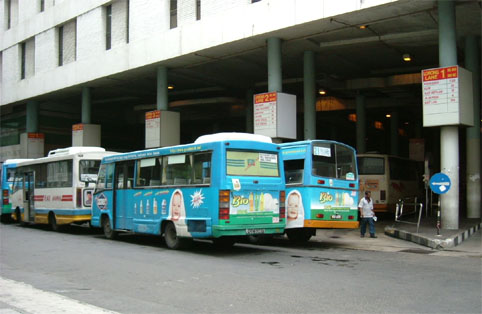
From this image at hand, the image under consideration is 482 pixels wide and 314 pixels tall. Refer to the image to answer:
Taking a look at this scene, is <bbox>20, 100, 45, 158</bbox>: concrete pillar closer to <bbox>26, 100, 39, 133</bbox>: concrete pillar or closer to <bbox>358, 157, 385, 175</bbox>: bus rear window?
<bbox>26, 100, 39, 133</bbox>: concrete pillar

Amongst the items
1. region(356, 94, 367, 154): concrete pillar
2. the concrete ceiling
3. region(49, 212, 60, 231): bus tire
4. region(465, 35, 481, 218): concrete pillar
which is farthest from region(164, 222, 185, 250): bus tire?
region(356, 94, 367, 154): concrete pillar

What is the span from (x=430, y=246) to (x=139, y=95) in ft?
84.7

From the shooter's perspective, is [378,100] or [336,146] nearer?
[336,146]

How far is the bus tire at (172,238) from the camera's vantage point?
13539 mm

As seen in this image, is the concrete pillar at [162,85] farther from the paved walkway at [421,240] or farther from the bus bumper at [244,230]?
the bus bumper at [244,230]

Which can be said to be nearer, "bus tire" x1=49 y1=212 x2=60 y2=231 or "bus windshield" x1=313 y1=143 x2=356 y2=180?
"bus windshield" x1=313 y1=143 x2=356 y2=180

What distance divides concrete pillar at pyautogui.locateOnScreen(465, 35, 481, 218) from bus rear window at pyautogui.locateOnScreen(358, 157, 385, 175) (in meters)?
3.84

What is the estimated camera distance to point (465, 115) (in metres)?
16.6

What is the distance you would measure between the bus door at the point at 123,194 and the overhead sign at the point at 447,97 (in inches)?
389

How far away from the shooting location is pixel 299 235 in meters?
16.1

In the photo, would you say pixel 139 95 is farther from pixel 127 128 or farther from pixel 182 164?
pixel 182 164

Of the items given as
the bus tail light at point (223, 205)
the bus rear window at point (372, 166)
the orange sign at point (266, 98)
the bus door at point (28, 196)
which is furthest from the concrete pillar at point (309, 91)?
the bus door at point (28, 196)

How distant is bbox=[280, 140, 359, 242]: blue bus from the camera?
14320mm

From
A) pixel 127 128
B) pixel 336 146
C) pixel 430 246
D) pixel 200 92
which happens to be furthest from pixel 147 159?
pixel 127 128
